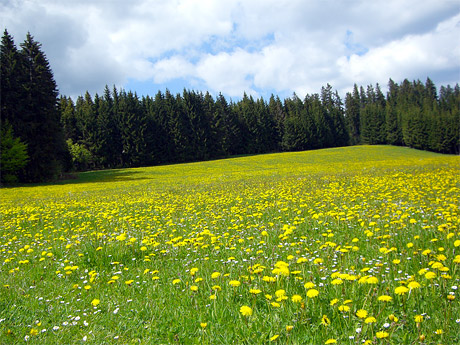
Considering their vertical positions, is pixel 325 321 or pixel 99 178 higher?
pixel 99 178

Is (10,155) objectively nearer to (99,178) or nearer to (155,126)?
(99,178)

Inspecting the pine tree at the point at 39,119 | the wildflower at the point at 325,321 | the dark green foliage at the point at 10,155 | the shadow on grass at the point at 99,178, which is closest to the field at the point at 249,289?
the wildflower at the point at 325,321

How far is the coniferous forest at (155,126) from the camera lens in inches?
1342

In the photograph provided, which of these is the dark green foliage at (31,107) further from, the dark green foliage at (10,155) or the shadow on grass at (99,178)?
the shadow on grass at (99,178)

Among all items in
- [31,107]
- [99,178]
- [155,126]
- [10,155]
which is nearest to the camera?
[10,155]

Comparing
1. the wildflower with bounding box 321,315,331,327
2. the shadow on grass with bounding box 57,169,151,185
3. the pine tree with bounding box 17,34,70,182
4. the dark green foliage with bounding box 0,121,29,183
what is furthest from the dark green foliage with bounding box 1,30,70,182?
the wildflower with bounding box 321,315,331,327

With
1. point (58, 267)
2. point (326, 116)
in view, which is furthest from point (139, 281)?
point (326, 116)

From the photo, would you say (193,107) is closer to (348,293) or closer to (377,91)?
(348,293)

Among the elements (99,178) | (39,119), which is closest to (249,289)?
(99,178)

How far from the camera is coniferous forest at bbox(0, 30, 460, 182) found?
34.1 meters

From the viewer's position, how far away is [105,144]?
59.8 meters

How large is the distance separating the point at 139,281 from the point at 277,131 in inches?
3383

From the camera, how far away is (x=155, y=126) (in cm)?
6600

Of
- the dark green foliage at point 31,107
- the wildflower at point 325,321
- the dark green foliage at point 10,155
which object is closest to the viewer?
the wildflower at point 325,321
